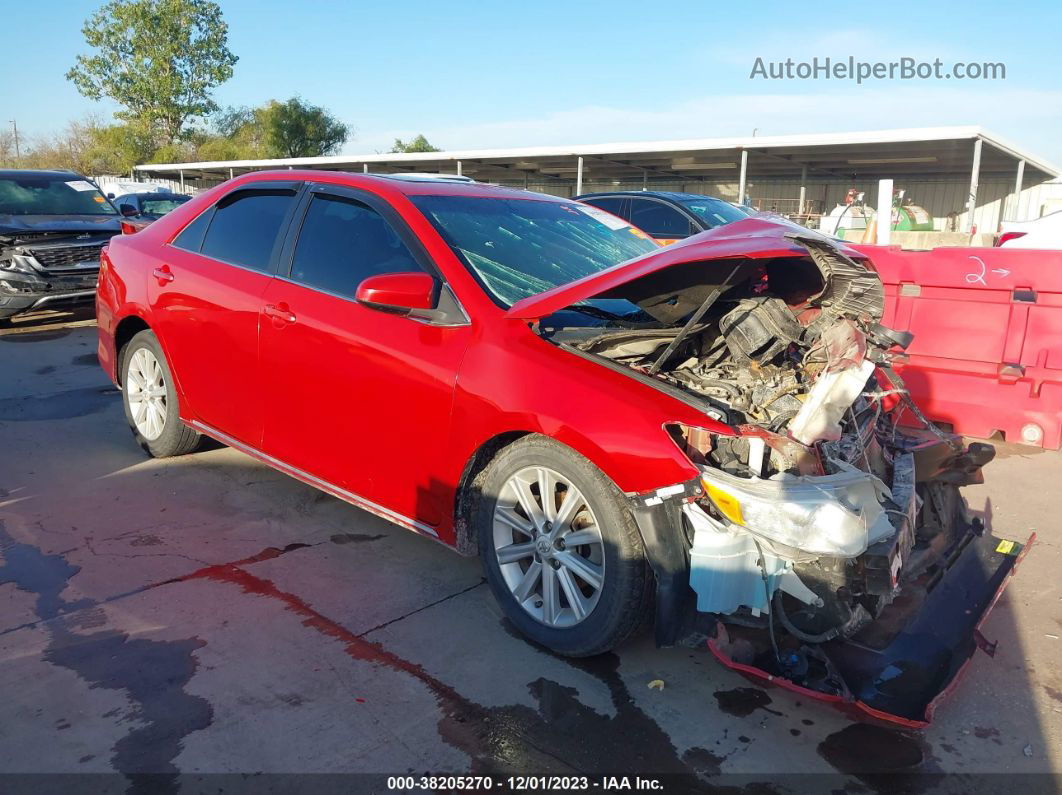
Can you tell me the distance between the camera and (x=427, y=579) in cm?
371

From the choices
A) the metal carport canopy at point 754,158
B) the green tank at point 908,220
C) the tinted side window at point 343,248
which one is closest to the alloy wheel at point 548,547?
the tinted side window at point 343,248

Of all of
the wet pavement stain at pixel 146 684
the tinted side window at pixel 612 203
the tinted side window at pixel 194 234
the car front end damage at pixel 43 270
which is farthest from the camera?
the tinted side window at pixel 612 203

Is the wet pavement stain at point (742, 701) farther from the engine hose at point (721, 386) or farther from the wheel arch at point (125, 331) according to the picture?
the wheel arch at point (125, 331)

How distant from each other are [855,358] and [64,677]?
3055 mm

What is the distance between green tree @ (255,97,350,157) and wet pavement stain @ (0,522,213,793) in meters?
46.4

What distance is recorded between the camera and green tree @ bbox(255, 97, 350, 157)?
4662 centimetres

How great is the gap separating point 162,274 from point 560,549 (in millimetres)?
3014

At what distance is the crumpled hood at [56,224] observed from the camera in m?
9.72

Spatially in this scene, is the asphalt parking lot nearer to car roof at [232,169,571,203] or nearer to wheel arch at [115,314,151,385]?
wheel arch at [115,314,151,385]

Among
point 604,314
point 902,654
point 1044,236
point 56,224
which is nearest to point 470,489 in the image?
point 604,314

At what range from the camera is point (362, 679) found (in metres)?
2.91

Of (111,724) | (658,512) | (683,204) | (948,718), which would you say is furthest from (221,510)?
(683,204)

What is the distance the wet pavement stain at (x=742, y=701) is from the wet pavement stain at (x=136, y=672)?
1.73 meters

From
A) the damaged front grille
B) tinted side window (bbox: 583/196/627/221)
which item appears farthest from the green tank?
the damaged front grille
